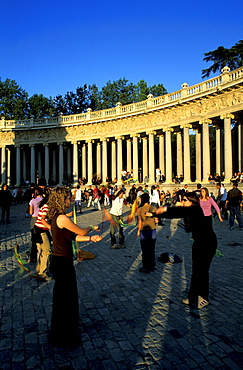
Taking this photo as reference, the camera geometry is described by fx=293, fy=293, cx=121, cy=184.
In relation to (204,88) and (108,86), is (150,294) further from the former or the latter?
(108,86)

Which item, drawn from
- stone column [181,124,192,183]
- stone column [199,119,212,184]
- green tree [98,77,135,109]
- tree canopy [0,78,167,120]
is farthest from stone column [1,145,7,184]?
stone column [199,119,212,184]

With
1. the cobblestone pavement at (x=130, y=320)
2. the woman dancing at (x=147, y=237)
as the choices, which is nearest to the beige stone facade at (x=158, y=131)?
the woman dancing at (x=147, y=237)

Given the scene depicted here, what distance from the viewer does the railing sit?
25.8m

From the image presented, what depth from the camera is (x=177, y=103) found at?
102 feet

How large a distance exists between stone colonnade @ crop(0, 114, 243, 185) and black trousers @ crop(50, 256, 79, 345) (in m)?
23.2

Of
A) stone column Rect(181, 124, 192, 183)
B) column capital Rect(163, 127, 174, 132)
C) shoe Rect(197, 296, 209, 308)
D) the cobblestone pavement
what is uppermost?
column capital Rect(163, 127, 174, 132)

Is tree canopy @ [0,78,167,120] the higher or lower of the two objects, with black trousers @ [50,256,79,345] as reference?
higher

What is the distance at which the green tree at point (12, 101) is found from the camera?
5500 cm

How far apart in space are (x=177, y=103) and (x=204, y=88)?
361 cm

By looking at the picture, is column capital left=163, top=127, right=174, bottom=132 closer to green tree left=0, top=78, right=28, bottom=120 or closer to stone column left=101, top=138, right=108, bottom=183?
stone column left=101, top=138, right=108, bottom=183

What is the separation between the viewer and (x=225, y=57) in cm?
3869

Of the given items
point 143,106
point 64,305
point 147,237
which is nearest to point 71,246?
point 64,305

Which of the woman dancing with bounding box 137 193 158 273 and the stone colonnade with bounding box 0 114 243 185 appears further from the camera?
the stone colonnade with bounding box 0 114 243 185

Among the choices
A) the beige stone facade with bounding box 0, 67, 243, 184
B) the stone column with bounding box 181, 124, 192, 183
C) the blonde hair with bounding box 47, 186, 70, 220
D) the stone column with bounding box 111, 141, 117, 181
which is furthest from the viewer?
the stone column with bounding box 111, 141, 117, 181
